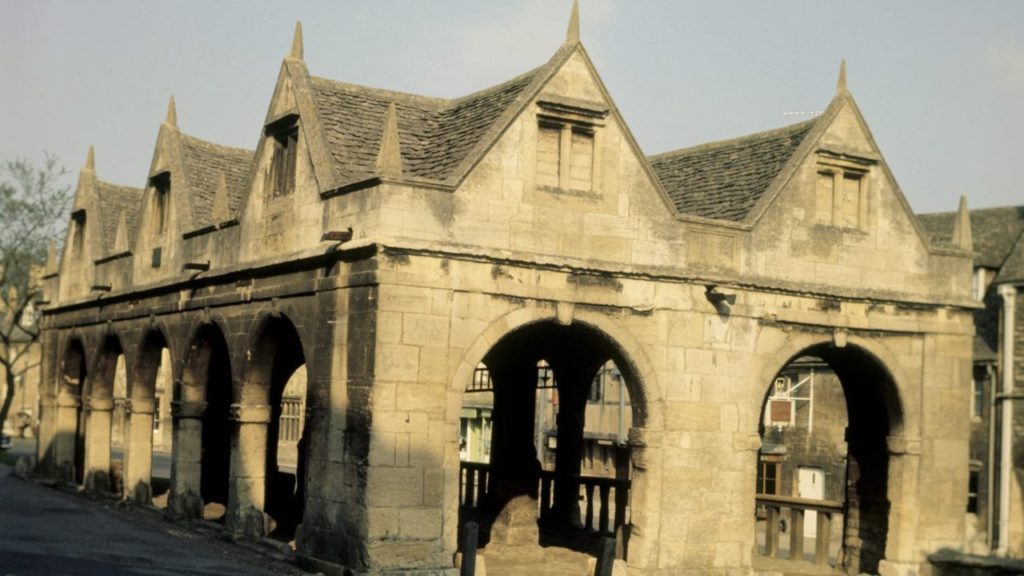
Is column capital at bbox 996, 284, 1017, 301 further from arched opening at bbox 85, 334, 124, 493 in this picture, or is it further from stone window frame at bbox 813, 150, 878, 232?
arched opening at bbox 85, 334, 124, 493

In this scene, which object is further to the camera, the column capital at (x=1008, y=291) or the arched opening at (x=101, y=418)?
the column capital at (x=1008, y=291)

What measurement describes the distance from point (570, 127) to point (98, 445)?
14.8 metres

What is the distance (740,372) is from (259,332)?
285 inches

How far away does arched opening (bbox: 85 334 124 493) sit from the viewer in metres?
28.6

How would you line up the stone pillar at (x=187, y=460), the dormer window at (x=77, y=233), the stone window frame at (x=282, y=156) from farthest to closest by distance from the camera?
the dormer window at (x=77, y=233) < the stone pillar at (x=187, y=460) < the stone window frame at (x=282, y=156)

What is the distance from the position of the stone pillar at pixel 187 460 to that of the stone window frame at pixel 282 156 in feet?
15.6

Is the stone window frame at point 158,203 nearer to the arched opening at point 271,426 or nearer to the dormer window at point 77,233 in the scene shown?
the arched opening at point 271,426

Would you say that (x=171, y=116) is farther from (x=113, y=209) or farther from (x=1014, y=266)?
(x=1014, y=266)

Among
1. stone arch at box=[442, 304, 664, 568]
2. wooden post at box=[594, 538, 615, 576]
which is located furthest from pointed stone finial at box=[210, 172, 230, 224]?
Answer: wooden post at box=[594, 538, 615, 576]

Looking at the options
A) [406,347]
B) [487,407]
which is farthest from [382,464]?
[487,407]

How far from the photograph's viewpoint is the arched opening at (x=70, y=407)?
31.1m

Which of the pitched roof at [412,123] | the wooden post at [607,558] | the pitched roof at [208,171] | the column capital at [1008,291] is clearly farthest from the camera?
the column capital at [1008,291]

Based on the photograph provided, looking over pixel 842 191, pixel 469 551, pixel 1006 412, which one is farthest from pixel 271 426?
pixel 1006 412

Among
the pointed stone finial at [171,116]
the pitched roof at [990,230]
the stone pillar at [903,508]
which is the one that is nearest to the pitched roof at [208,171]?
the pointed stone finial at [171,116]
